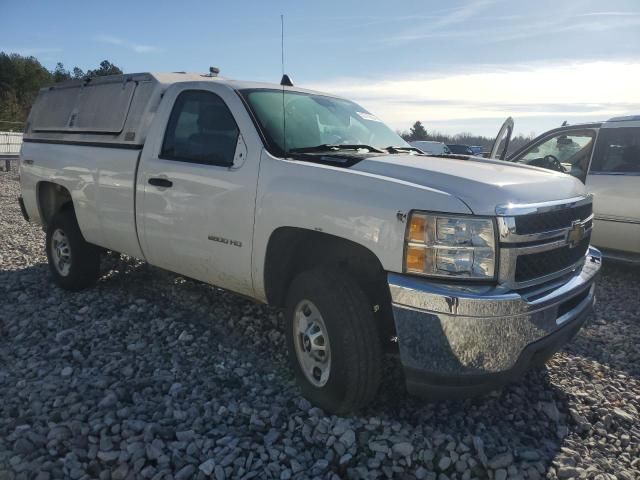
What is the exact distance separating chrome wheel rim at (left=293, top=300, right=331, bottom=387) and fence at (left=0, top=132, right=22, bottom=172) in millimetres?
19741

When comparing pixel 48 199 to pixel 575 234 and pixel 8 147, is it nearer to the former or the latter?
pixel 575 234

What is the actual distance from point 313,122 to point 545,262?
190 cm

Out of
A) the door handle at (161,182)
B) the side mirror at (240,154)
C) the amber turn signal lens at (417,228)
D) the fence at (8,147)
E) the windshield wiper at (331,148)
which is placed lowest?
the fence at (8,147)

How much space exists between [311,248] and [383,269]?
729 mm

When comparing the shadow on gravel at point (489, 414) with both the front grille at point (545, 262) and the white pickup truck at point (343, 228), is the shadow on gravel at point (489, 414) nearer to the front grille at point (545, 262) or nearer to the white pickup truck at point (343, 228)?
the white pickup truck at point (343, 228)

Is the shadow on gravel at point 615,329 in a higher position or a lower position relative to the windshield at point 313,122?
lower

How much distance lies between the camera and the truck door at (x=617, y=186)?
6176 mm

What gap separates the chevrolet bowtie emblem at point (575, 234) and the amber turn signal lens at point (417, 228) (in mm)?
1002

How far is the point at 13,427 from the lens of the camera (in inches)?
118

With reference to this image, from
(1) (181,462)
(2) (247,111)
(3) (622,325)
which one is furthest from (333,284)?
(3) (622,325)

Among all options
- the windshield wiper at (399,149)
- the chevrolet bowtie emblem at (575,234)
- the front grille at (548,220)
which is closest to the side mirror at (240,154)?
the windshield wiper at (399,149)

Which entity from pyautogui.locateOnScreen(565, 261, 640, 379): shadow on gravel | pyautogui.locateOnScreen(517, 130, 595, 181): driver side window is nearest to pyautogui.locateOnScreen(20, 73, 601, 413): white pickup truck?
pyautogui.locateOnScreen(565, 261, 640, 379): shadow on gravel

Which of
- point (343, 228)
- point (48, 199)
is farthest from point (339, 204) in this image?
point (48, 199)

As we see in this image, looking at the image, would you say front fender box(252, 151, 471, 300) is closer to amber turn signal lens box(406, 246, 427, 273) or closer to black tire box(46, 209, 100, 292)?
amber turn signal lens box(406, 246, 427, 273)
